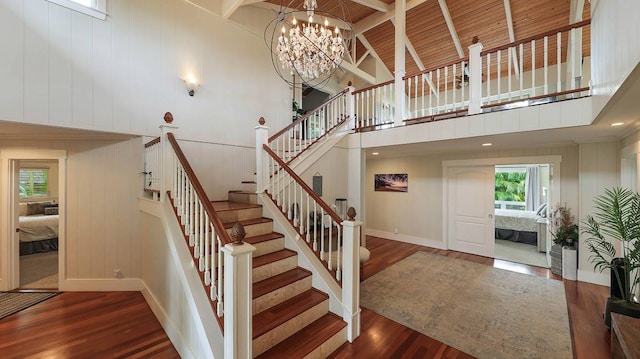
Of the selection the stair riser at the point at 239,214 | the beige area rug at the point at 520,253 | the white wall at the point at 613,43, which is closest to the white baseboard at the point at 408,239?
the beige area rug at the point at 520,253

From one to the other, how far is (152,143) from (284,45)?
2.28 metres

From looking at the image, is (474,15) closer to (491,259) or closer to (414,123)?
(414,123)

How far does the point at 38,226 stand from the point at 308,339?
6.69 meters

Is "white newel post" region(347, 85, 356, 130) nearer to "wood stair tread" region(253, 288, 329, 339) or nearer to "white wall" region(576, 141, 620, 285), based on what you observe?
"wood stair tread" region(253, 288, 329, 339)

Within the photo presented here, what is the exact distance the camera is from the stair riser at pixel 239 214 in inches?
128

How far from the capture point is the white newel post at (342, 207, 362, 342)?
259 centimetres

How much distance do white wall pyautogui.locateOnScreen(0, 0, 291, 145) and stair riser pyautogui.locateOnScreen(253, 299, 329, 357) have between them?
335 centimetres

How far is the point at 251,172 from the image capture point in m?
5.04

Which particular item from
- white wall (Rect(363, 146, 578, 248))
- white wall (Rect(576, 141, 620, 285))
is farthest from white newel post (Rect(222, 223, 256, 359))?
white wall (Rect(576, 141, 620, 285))

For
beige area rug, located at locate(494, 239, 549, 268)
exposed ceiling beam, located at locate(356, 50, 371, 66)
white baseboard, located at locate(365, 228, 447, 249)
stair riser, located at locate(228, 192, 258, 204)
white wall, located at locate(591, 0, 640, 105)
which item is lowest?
beige area rug, located at locate(494, 239, 549, 268)

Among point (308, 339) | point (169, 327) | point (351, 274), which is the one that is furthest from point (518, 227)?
point (169, 327)

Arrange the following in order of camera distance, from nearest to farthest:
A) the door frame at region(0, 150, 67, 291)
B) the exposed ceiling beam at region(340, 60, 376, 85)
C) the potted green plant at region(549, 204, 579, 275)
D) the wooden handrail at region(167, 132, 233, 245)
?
the wooden handrail at region(167, 132, 233, 245), the door frame at region(0, 150, 67, 291), the potted green plant at region(549, 204, 579, 275), the exposed ceiling beam at region(340, 60, 376, 85)

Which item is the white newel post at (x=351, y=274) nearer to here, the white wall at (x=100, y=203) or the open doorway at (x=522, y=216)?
the white wall at (x=100, y=203)

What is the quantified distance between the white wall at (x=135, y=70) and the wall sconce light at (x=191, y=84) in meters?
0.08
